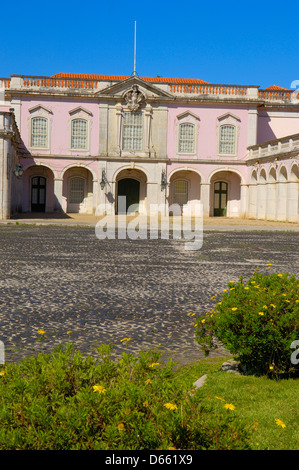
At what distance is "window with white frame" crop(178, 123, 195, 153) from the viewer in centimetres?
3947

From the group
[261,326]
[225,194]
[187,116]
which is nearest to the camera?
[261,326]

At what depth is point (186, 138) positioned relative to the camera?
3956 centimetres

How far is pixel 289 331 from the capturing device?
4035 millimetres

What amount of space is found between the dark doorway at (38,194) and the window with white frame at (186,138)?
11157 mm

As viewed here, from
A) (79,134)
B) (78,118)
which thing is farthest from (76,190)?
(78,118)

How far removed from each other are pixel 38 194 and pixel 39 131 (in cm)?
494

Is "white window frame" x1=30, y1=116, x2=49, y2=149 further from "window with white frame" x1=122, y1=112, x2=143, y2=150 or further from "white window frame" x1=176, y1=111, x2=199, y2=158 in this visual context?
"white window frame" x1=176, y1=111, x2=199, y2=158

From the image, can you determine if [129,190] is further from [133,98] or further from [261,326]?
[261,326]

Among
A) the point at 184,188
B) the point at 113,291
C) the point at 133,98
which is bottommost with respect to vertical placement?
the point at 113,291

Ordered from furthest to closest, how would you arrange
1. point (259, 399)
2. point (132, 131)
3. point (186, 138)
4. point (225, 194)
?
point (225, 194) < point (186, 138) < point (132, 131) < point (259, 399)

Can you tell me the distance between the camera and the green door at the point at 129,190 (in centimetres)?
4109

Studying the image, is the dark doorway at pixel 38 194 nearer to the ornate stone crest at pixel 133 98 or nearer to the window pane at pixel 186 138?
the ornate stone crest at pixel 133 98

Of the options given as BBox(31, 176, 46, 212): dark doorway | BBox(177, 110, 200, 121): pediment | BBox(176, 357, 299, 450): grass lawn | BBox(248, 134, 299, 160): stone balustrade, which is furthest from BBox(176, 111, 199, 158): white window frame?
BBox(176, 357, 299, 450): grass lawn
